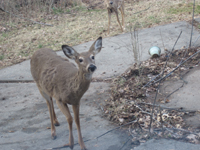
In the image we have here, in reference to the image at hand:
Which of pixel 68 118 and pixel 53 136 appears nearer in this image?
pixel 68 118

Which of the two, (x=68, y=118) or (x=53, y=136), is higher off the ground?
(x=68, y=118)

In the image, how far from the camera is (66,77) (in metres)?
4.41

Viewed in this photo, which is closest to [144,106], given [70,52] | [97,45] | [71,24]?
[97,45]

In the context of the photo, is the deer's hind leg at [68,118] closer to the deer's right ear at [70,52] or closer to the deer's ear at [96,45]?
the deer's right ear at [70,52]

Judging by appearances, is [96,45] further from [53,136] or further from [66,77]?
[53,136]

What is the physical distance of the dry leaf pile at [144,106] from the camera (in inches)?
171

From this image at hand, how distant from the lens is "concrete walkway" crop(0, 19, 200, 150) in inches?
175

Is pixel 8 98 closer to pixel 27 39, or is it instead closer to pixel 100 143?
pixel 100 143

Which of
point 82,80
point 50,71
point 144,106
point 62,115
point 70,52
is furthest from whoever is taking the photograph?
point 62,115

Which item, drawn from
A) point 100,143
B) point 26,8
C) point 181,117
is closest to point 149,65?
point 181,117

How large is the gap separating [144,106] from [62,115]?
1641 millimetres

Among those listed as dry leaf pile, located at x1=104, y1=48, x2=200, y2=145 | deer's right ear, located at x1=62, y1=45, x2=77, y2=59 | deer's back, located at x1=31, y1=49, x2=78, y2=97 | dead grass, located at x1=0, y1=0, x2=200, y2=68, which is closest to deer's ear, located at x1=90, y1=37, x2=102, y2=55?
deer's right ear, located at x1=62, y1=45, x2=77, y2=59

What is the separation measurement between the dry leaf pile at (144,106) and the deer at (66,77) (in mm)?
983

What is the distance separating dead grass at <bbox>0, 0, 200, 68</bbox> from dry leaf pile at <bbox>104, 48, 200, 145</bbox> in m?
3.68
